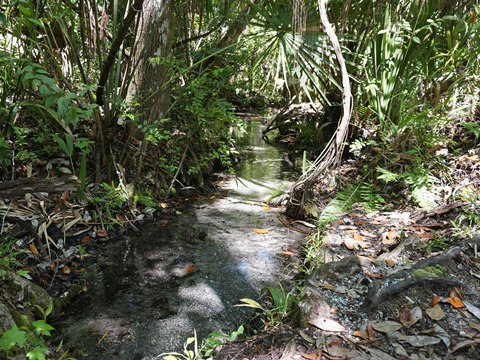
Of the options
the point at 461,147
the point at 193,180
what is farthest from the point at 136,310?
the point at 461,147

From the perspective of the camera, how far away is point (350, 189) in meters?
3.65

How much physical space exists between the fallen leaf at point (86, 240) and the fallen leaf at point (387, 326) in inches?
82.9

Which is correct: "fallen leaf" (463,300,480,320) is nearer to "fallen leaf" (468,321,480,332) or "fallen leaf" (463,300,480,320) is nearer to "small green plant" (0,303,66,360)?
"fallen leaf" (468,321,480,332)

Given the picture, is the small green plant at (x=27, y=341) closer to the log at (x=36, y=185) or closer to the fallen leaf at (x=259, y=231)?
the log at (x=36, y=185)

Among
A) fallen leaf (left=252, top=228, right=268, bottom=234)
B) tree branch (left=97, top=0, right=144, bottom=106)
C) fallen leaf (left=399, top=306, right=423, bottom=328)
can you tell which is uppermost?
tree branch (left=97, top=0, right=144, bottom=106)

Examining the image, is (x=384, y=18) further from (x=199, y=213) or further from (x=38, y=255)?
(x=38, y=255)

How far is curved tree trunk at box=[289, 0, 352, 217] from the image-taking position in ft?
10.6

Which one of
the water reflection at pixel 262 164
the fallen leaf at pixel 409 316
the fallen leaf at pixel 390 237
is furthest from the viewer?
the water reflection at pixel 262 164

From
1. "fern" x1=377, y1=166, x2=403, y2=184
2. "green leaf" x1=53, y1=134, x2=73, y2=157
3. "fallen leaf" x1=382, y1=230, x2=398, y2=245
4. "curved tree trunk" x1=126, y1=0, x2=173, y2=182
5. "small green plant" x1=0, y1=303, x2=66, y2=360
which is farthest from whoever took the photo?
"curved tree trunk" x1=126, y1=0, x2=173, y2=182

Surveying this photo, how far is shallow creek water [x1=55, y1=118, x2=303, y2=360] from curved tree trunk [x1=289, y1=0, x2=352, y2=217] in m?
0.28

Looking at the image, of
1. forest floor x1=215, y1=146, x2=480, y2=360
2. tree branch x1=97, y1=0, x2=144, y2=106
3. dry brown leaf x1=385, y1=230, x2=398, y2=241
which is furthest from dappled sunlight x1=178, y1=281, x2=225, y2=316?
tree branch x1=97, y1=0, x2=144, y2=106

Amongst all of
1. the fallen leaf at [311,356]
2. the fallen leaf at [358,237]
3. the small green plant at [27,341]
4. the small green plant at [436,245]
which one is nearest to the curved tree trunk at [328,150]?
the fallen leaf at [358,237]

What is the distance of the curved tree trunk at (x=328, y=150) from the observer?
3.25m

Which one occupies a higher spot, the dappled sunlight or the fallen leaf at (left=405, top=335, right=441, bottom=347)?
the fallen leaf at (left=405, top=335, right=441, bottom=347)
